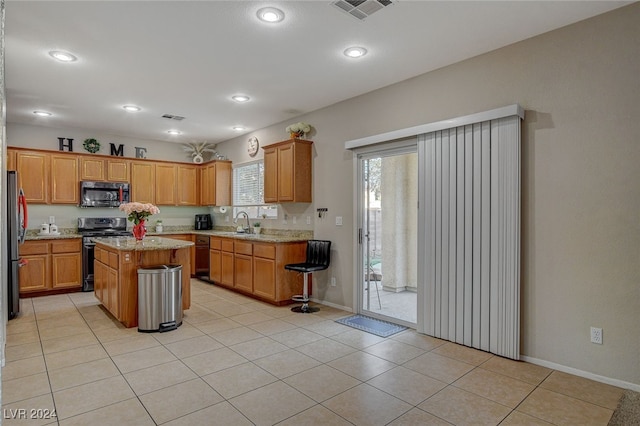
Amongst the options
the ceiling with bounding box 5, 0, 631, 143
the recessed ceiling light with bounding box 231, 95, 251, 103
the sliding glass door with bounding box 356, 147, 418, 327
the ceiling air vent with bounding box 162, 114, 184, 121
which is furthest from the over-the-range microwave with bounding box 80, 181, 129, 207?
the sliding glass door with bounding box 356, 147, 418, 327

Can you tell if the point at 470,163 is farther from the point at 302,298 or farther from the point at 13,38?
the point at 13,38

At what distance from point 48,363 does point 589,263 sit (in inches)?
177

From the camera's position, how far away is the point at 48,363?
10.6ft

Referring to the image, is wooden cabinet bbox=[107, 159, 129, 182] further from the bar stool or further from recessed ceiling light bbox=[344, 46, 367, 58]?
recessed ceiling light bbox=[344, 46, 367, 58]

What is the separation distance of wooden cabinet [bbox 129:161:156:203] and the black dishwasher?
128 centimetres

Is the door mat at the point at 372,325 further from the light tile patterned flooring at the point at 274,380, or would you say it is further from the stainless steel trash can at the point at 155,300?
the stainless steel trash can at the point at 155,300

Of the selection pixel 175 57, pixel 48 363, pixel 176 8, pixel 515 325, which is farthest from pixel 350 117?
pixel 48 363

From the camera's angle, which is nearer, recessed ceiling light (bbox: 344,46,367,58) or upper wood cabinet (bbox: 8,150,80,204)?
recessed ceiling light (bbox: 344,46,367,58)

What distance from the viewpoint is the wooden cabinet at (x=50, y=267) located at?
566 cm

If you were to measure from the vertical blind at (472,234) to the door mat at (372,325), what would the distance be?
0.31 metres

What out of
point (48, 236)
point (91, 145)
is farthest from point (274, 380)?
point (91, 145)

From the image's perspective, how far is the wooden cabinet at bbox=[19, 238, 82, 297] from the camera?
566cm

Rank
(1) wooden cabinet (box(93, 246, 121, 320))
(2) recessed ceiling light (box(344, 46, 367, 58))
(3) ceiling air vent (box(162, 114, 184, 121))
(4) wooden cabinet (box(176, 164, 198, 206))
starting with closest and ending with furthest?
(2) recessed ceiling light (box(344, 46, 367, 58)) → (1) wooden cabinet (box(93, 246, 121, 320)) → (3) ceiling air vent (box(162, 114, 184, 121)) → (4) wooden cabinet (box(176, 164, 198, 206))

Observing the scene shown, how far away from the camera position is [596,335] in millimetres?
2932
